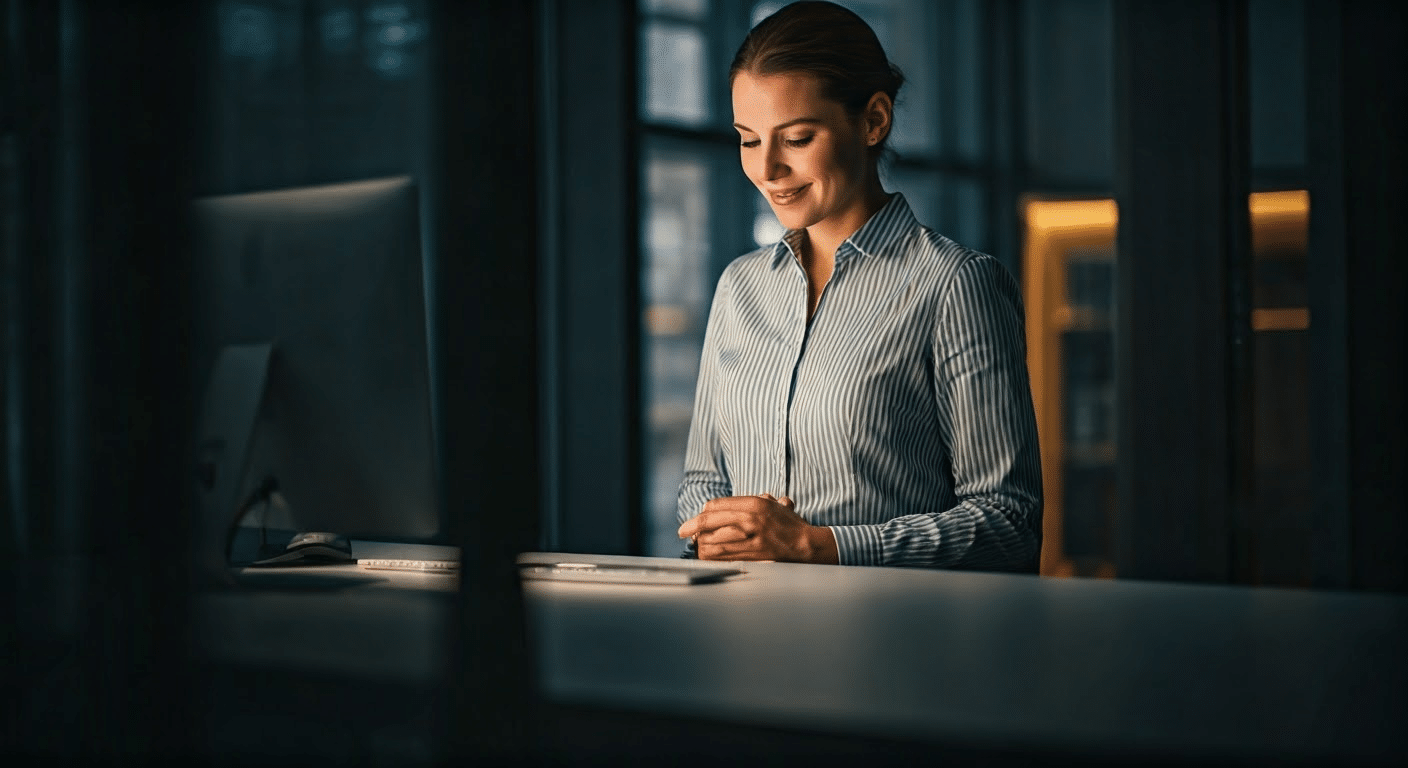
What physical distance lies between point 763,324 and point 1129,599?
78cm

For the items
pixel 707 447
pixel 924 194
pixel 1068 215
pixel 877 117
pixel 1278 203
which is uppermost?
pixel 924 194

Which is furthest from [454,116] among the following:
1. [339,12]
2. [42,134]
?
[339,12]

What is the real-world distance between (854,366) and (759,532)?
0.28 meters

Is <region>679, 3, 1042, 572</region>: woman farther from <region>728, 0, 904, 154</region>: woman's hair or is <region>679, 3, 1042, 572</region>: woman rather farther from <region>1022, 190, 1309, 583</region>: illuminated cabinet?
<region>1022, 190, 1309, 583</region>: illuminated cabinet

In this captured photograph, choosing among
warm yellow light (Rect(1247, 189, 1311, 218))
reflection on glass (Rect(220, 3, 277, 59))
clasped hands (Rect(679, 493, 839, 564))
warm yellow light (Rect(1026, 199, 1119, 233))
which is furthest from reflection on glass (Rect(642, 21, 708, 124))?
clasped hands (Rect(679, 493, 839, 564))

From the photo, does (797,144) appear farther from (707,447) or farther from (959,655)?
(959,655)

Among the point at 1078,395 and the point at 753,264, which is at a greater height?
the point at 753,264

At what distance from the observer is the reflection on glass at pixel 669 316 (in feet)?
14.8

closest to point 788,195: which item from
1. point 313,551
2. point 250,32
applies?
point 313,551

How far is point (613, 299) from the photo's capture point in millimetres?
4297

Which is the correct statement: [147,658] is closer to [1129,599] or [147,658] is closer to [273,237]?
[273,237]

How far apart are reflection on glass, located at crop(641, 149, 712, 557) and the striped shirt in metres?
2.67

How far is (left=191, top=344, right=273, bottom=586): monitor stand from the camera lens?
1.31 meters

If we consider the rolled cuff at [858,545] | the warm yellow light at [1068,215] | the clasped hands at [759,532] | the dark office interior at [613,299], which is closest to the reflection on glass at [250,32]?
the dark office interior at [613,299]
